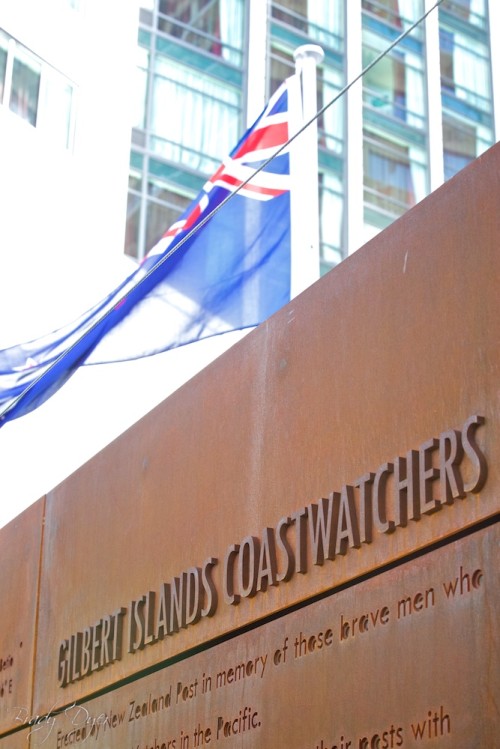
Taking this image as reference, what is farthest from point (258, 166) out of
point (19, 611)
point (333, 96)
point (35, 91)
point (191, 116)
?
point (333, 96)

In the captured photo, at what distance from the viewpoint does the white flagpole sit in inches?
307

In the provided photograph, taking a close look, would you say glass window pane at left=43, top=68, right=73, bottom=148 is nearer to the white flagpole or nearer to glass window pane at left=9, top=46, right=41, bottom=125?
glass window pane at left=9, top=46, right=41, bottom=125

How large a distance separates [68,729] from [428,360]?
275 centimetres

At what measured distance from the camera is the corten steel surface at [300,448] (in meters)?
3.57

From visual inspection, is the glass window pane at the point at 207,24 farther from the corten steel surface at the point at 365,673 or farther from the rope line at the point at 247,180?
the corten steel surface at the point at 365,673

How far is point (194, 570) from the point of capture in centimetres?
480

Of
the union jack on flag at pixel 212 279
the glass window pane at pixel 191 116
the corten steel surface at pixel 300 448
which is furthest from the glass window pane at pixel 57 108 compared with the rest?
the corten steel surface at pixel 300 448

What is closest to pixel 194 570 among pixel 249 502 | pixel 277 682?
pixel 249 502

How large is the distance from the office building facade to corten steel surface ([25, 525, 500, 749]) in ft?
67.8

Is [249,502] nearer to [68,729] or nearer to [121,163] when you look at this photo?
[68,729]

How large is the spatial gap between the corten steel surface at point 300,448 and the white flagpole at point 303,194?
7.85 ft

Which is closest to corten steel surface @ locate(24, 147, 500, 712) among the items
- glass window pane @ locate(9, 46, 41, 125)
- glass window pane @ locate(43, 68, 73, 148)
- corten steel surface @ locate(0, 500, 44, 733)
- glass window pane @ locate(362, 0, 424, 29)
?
corten steel surface @ locate(0, 500, 44, 733)

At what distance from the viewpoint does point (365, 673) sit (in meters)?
3.69

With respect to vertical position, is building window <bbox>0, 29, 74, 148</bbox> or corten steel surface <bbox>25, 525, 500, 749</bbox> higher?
building window <bbox>0, 29, 74, 148</bbox>
